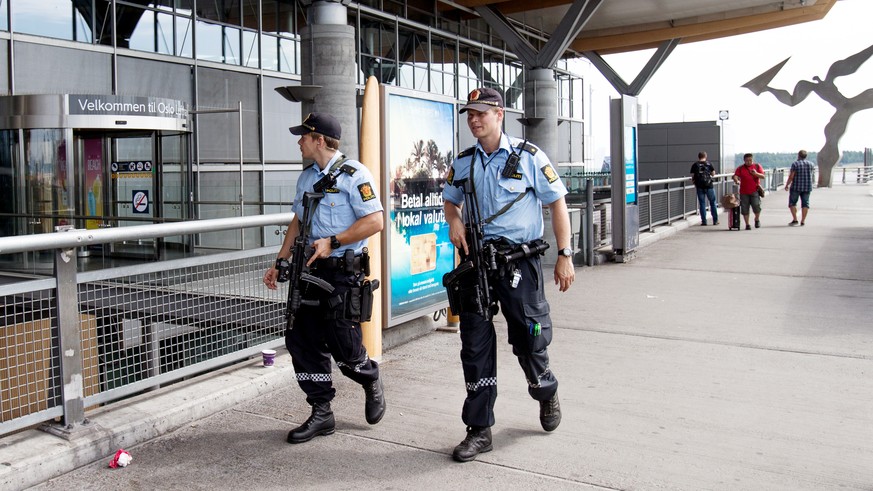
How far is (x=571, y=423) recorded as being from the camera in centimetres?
481

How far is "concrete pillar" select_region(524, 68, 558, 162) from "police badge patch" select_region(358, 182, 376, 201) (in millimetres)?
18475

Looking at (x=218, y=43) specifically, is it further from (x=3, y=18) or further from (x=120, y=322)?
(x=120, y=322)

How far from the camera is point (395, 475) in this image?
13.2 feet

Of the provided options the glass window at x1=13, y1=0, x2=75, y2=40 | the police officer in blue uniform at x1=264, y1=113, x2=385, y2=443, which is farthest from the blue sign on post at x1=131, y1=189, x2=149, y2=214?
the police officer in blue uniform at x1=264, y1=113, x2=385, y2=443

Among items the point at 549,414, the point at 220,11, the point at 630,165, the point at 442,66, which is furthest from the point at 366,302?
the point at 442,66

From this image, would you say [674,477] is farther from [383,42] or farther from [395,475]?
[383,42]

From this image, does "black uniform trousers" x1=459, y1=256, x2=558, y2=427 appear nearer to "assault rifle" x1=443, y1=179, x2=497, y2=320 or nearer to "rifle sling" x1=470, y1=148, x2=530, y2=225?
"assault rifle" x1=443, y1=179, x2=497, y2=320

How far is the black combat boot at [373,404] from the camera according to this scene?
185 inches

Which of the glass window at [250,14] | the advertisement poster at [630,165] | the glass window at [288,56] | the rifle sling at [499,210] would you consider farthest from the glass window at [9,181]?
the rifle sling at [499,210]

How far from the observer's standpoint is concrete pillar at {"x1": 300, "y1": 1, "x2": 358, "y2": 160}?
8844 millimetres

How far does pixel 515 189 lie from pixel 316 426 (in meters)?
1.68

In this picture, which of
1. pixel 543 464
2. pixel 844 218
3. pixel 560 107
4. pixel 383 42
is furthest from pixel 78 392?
pixel 560 107

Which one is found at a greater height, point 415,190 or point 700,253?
point 415,190

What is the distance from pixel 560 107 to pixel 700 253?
20588 mm
